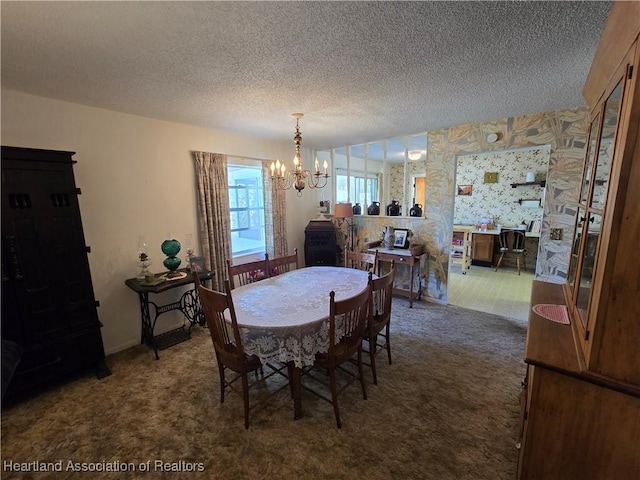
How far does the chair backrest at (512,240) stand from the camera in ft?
17.7

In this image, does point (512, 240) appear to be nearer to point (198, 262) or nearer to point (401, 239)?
point (401, 239)

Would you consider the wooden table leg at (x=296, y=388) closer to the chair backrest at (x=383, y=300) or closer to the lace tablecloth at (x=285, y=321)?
the lace tablecloth at (x=285, y=321)

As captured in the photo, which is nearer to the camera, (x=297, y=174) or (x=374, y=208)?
(x=297, y=174)

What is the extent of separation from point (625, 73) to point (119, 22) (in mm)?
2224

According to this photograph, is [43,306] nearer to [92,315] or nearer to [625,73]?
[92,315]

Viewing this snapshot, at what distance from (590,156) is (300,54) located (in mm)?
1856

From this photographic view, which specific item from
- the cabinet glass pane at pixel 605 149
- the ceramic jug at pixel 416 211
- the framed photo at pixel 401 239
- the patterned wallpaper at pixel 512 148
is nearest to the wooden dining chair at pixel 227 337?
the cabinet glass pane at pixel 605 149

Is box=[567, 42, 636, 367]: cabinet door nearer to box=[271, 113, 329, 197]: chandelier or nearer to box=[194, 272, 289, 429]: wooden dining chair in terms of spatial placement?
box=[194, 272, 289, 429]: wooden dining chair

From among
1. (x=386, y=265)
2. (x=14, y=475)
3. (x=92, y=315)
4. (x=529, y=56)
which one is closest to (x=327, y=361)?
(x=14, y=475)

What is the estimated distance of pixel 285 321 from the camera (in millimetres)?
1855

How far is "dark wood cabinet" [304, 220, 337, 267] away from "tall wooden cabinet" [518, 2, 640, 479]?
3.51 m

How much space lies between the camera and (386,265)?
4512 millimetres

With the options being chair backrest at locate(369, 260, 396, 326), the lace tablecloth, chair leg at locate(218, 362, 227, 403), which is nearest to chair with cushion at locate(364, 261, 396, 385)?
chair backrest at locate(369, 260, 396, 326)

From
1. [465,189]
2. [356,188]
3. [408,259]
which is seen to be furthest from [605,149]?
[465,189]
